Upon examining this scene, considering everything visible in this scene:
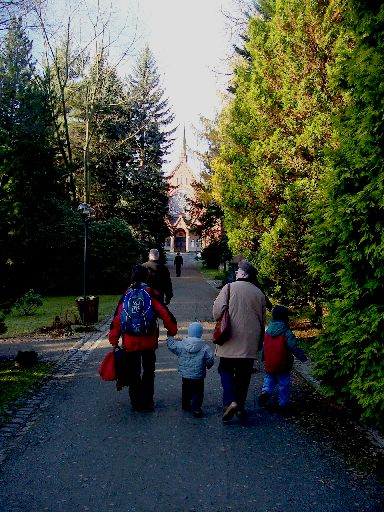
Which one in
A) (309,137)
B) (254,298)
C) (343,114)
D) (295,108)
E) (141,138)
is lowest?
(254,298)

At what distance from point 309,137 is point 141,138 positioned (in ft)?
98.4

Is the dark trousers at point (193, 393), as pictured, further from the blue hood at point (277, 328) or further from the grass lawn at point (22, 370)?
the grass lawn at point (22, 370)

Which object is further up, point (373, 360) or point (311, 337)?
point (373, 360)

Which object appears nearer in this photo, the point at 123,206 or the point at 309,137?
the point at 309,137

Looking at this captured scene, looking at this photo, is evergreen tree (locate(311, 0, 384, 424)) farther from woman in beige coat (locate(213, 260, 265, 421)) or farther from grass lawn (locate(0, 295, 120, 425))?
grass lawn (locate(0, 295, 120, 425))

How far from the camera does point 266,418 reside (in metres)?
6.26

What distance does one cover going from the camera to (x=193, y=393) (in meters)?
6.38

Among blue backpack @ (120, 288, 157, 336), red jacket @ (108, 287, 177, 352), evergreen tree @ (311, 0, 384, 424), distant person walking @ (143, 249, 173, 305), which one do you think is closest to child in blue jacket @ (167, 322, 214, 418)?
red jacket @ (108, 287, 177, 352)

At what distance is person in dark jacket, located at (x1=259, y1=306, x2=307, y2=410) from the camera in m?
6.55

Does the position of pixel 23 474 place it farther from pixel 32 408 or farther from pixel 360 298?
pixel 360 298

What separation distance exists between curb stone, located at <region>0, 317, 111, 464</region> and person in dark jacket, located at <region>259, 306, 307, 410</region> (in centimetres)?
292

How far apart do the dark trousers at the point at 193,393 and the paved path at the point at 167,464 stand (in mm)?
161

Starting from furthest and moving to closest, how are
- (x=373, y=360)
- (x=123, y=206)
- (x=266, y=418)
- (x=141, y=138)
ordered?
1. (x=141, y=138)
2. (x=123, y=206)
3. (x=266, y=418)
4. (x=373, y=360)

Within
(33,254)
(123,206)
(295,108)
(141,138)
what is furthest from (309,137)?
(141,138)
